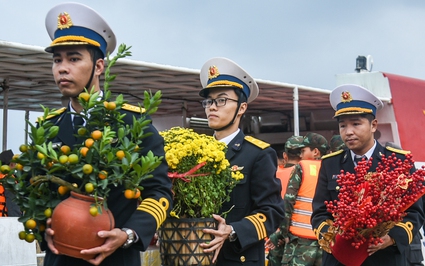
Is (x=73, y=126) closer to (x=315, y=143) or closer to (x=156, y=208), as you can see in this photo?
(x=156, y=208)

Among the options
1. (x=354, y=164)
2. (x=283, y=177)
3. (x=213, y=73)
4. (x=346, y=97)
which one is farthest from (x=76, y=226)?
(x=283, y=177)

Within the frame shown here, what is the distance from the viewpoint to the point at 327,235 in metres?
4.23

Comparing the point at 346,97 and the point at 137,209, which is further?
the point at 346,97

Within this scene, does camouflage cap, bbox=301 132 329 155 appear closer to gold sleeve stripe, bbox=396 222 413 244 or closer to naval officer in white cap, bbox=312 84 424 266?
naval officer in white cap, bbox=312 84 424 266

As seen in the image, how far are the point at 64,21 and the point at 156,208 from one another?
0.92 meters

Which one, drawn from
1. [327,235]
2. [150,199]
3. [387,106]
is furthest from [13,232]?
[387,106]

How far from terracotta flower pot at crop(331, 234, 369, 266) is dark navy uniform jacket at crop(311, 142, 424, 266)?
9.9 inches

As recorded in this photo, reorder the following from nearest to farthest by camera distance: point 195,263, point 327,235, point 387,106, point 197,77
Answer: point 195,263 < point 327,235 < point 197,77 < point 387,106

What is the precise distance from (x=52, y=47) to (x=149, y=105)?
0.59 metres

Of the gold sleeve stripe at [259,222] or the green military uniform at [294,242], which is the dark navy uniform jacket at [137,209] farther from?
the green military uniform at [294,242]

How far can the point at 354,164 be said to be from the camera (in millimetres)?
4902

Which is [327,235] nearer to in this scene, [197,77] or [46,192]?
[46,192]

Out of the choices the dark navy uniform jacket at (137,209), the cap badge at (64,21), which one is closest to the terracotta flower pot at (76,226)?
the dark navy uniform jacket at (137,209)

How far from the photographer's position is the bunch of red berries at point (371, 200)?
13.2ft
